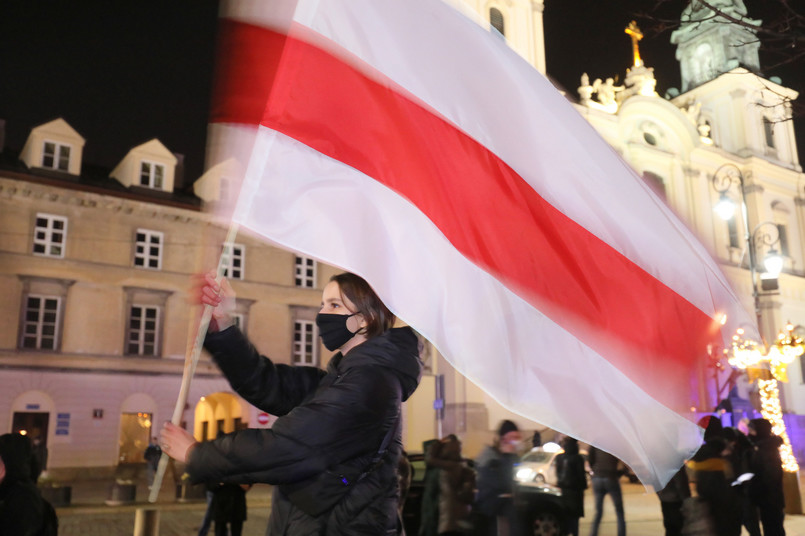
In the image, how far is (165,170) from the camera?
30.1 m

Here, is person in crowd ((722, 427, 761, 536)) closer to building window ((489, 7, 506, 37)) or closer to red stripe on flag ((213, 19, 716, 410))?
red stripe on flag ((213, 19, 716, 410))

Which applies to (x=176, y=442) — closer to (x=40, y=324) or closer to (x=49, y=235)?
(x=40, y=324)

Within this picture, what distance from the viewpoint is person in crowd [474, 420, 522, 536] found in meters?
8.12

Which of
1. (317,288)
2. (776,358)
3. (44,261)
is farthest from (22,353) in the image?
(776,358)

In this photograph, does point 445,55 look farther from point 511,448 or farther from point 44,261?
point 44,261

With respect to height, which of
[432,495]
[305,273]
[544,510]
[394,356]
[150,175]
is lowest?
[544,510]

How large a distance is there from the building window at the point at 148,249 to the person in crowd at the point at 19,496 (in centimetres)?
2544

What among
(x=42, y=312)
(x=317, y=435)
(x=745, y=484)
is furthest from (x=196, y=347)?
(x=42, y=312)

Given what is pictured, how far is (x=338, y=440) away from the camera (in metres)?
2.31

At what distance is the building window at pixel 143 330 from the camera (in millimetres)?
27406

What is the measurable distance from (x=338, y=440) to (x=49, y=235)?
26.9 m

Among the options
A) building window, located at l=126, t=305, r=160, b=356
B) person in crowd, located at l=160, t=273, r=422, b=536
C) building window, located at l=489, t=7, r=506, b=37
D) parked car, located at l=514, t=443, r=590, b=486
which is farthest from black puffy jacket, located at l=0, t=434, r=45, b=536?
building window, located at l=489, t=7, r=506, b=37

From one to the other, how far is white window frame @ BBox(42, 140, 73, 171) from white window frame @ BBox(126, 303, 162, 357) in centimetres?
586

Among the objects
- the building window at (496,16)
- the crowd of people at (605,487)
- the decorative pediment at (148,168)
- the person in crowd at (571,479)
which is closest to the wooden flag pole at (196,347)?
the crowd of people at (605,487)
